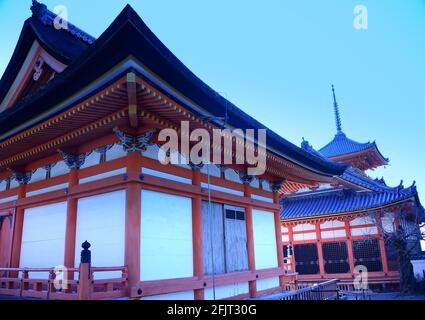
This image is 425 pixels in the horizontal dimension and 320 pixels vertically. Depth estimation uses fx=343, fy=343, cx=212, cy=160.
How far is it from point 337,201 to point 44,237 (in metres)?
17.5

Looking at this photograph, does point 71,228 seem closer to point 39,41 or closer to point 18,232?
point 18,232

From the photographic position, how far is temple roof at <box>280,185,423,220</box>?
1888 centimetres

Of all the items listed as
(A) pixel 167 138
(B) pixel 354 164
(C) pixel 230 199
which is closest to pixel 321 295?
(C) pixel 230 199

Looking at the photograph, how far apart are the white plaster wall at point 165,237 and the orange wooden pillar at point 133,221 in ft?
0.87

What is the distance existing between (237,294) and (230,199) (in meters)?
2.74

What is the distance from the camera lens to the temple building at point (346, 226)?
18.9 meters

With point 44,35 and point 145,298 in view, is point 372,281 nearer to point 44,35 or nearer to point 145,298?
point 145,298

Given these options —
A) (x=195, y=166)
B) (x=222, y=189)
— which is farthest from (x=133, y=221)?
(x=222, y=189)

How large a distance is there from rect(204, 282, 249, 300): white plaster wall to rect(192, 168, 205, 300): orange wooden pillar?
349 mm

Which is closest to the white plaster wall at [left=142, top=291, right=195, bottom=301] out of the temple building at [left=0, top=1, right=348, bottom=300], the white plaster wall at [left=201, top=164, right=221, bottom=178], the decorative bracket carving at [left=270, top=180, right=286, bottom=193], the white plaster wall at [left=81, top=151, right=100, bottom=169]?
the temple building at [left=0, top=1, right=348, bottom=300]

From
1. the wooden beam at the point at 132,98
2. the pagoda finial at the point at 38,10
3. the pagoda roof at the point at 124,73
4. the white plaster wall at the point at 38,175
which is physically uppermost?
the pagoda finial at the point at 38,10

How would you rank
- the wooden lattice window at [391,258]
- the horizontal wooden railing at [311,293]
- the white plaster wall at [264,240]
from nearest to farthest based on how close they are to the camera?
the horizontal wooden railing at [311,293], the white plaster wall at [264,240], the wooden lattice window at [391,258]

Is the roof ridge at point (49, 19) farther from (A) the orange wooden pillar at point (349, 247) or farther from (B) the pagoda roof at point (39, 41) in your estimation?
(A) the orange wooden pillar at point (349, 247)

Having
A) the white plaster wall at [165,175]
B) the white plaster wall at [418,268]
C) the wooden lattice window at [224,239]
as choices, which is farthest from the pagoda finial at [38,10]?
the white plaster wall at [418,268]
